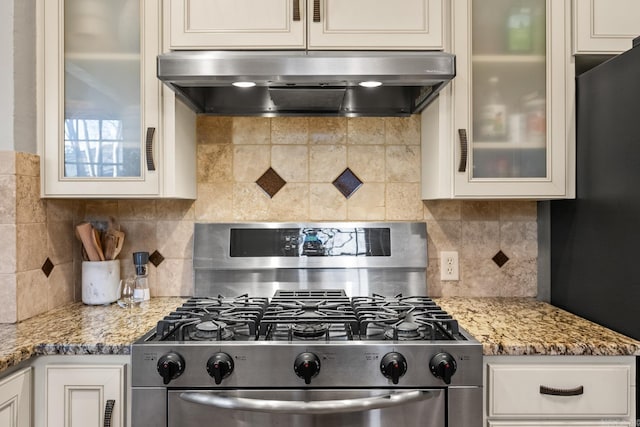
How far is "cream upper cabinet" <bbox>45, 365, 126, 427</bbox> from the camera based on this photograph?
1361 millimetres

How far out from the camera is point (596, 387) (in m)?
1.37

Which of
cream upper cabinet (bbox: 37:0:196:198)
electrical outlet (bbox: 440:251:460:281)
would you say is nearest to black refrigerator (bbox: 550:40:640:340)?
electrical outlet (bbox: 440:251:460:281)

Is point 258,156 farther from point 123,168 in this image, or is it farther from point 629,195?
point 629,195

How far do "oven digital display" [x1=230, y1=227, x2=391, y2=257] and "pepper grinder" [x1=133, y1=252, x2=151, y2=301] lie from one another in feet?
1.13

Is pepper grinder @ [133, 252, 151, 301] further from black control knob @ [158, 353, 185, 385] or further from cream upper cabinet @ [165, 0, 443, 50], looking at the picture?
cream upper cabinet @ [165, 0, 443, 50]

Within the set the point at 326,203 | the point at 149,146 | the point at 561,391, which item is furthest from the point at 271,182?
the point at 561,391

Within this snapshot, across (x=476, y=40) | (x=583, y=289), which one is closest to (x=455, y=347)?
(x=583, y=289)

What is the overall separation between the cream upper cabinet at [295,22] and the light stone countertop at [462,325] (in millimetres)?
955

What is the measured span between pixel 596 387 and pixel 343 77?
1179mm

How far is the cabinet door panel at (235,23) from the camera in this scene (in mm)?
1691

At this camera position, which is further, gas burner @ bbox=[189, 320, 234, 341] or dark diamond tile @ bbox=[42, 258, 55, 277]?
dark diamond tile @ bbox=[42, 258, 55, 277]

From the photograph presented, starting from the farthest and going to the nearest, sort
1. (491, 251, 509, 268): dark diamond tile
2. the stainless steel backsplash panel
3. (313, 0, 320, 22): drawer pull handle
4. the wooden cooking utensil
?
1. (491, 251, 509, 268): dark diamond tile
2. the stainless steel backsplash panel
3. the wooden cooking utensil
4. (313, 0, 320, 22): drawer pull handle

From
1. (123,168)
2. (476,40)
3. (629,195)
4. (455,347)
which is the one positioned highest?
(476,40)

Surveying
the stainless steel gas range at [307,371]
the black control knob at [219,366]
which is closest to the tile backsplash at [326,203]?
the stainless steel gas range at [307,371]
